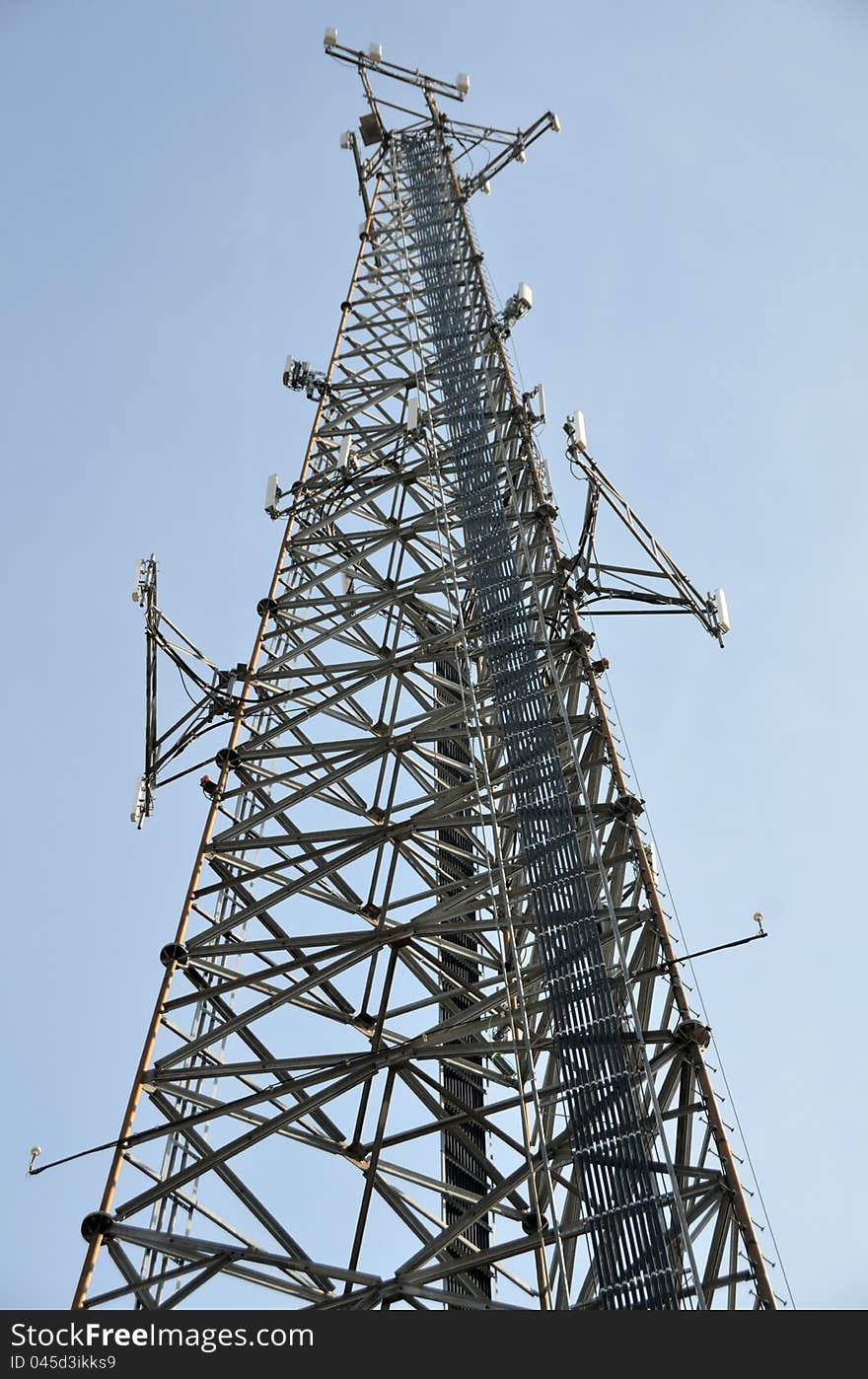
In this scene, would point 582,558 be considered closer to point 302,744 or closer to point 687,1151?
point 302,744

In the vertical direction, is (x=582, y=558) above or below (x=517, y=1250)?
above

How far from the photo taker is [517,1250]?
10.9m

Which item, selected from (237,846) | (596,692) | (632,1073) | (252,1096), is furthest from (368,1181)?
(596,692)

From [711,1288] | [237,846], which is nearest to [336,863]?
[237,846]

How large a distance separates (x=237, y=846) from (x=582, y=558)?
6066 mm

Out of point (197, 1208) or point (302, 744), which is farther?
point (302, 744)

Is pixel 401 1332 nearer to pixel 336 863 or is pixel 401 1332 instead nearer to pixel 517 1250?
pixel 517 1250

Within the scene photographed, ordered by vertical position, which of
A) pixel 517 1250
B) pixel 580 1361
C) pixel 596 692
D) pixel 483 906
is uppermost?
pixel 596 692

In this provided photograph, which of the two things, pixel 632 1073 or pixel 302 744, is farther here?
pixel 302 744

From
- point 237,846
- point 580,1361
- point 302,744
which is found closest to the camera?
point 580,1361

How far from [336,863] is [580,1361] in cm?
765

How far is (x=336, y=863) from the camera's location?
15.6 meters

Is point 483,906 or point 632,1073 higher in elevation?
point 483,906

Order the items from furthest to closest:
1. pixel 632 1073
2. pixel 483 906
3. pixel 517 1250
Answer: pixel 483 906
pixel 632 1073
pixel 517 1250
